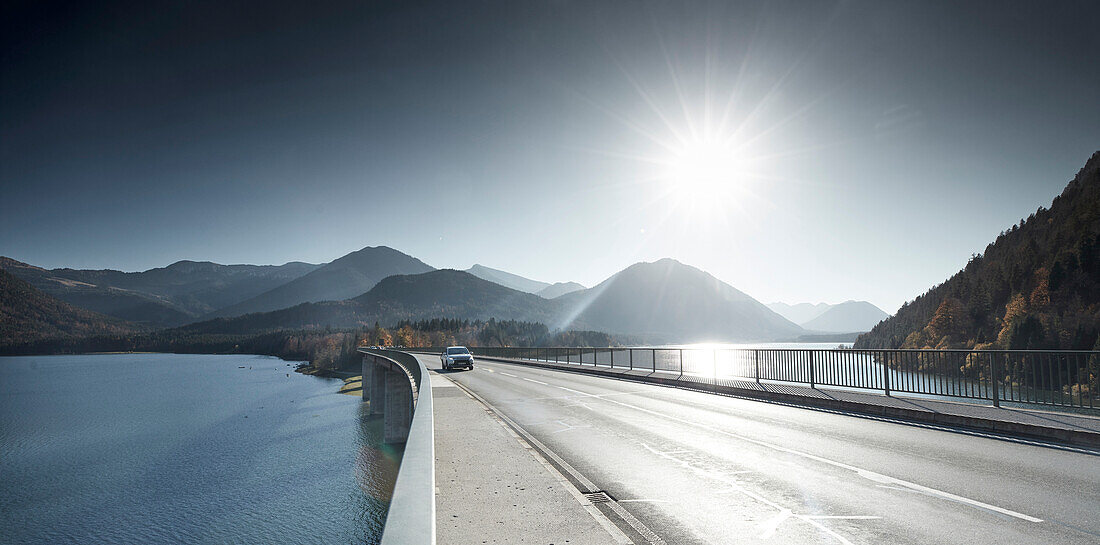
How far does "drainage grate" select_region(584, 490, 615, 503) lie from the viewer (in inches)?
241

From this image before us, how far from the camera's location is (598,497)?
6242 mm

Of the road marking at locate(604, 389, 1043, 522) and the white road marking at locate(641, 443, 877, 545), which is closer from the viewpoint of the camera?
the white road marking at locate(641, 443, 877, 545)

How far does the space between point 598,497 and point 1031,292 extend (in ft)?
369

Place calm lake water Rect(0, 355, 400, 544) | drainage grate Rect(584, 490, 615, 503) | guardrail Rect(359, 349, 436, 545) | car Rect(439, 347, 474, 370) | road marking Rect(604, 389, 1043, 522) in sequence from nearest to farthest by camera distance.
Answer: guardrail Rect(359, 349, 436, 545) → road marking Rect(604, 389, 1043, 522) → drainage grate Rect(584, 490, 615, 503) → calm lake water Rect(0, 355, 400, 544) → car Rect(439, 347, 474, 370)

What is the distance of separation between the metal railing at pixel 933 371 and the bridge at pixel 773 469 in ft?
0.46

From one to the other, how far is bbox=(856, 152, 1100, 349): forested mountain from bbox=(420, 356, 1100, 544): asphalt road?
75988 mm

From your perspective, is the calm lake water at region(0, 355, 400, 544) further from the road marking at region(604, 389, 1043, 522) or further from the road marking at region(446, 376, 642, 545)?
the road marking at region(604, 389, 1043, 522)

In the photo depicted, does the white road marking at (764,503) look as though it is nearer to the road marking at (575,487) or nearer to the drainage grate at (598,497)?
the road marking at (575,487)

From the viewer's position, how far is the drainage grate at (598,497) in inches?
241

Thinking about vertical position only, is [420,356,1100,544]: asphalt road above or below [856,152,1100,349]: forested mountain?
below

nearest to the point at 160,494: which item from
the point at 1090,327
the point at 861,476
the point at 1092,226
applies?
the point at 861,476

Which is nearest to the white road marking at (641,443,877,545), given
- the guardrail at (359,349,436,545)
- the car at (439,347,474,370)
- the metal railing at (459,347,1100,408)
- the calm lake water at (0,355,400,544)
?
the guardrail at (359,349,436,545)

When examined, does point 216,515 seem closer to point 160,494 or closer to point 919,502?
point 160,494

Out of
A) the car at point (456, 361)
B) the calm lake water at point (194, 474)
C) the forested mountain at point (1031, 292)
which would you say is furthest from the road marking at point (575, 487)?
the forested mountain at point (1031, 292)
